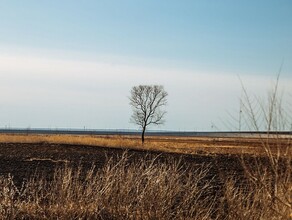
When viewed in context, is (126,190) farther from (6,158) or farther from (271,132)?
(6,158)

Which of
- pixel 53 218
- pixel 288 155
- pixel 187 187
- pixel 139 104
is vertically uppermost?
pixel 139 104

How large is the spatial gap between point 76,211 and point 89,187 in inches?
23.3

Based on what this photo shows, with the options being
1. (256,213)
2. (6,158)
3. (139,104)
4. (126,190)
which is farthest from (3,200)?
(139,104)

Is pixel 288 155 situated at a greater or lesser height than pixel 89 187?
greater

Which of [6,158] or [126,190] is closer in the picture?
[126,190]

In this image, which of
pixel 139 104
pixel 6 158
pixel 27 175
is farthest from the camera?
pixel 139 104

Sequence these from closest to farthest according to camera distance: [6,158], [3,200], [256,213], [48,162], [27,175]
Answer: [256,213], [3,200], [27,175], [48,162], [6,158]

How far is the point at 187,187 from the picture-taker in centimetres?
1117

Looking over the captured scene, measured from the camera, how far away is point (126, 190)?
453 inches

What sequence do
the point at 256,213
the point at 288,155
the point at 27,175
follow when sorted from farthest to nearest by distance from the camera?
the point at 27,175
the point at 256,213
the point at 288,155

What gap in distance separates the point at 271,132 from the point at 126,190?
522 cm

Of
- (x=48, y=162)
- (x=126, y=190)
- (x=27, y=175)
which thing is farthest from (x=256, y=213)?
(x=48, y=162)

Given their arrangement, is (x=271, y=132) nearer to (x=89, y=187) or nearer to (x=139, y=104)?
(x=89, y=187)

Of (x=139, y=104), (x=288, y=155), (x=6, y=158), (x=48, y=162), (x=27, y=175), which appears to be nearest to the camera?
(x=288, y=155)
